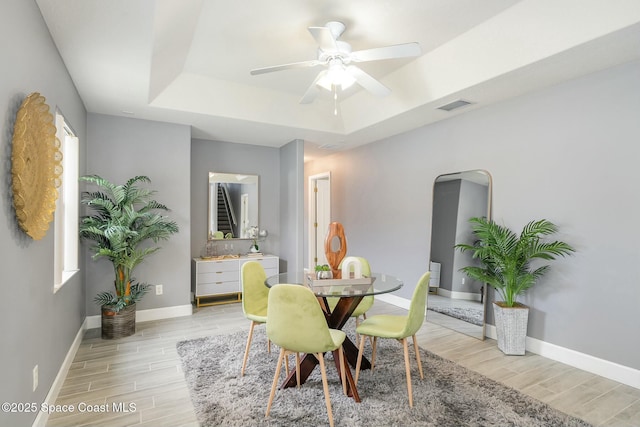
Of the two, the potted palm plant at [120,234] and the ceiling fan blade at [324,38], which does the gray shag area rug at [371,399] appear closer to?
the potted palm plant at [120,234]

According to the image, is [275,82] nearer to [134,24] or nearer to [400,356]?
[134,24]

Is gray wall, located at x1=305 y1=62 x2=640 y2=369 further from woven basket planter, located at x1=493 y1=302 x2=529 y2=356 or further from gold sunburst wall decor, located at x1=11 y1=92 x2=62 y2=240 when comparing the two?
gold sunburst wall decor, located at x1=11 y1=92 x2=62 y2=240

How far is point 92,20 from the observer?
2.16 m

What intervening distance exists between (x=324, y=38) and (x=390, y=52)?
0.48 metres

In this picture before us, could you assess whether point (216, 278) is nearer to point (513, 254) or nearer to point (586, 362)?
point (513, 254)

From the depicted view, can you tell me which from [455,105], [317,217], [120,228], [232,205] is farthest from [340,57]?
[317,217]

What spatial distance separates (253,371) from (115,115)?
131 inches

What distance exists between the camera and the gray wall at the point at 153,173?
398cm

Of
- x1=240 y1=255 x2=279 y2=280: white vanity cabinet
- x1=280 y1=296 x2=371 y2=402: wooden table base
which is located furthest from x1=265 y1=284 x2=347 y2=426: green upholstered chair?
x1=240 y1=255 x2=279 y2=280: white vanity cabinet

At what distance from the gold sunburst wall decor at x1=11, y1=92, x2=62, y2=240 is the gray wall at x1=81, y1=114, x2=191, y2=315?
223 cm

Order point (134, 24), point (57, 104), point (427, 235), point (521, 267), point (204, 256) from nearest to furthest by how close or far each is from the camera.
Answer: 1. point (134, 24)
2. point (57, 104)
3. point (521, 267)
4. point (427, 235)
5. point (204, 256)

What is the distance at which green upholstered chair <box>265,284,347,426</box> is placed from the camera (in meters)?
2.04

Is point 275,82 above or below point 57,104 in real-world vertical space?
above

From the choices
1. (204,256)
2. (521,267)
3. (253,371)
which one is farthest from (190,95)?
(521,267)
